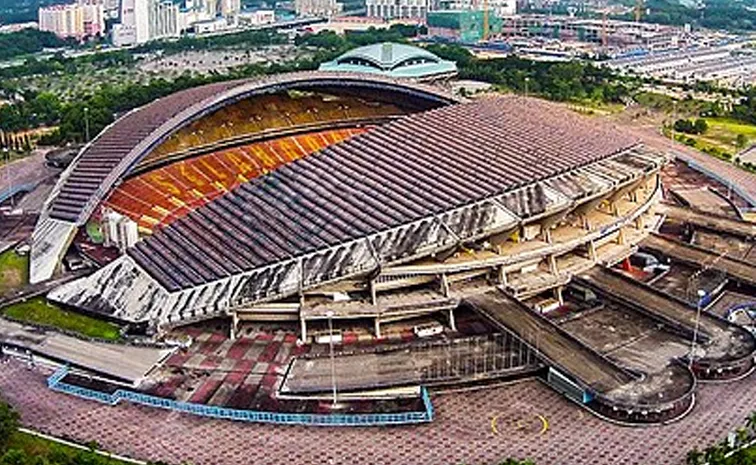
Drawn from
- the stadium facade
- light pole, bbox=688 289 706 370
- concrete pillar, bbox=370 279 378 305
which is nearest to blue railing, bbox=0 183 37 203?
the stadium facade

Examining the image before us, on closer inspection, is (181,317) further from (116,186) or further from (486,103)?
(486,103)

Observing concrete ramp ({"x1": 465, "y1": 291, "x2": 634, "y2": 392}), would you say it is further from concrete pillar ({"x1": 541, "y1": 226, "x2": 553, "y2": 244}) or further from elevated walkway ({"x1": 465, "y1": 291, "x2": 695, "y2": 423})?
concrete pillar ({"x1": 541, "y1": 226, "x2": 553, "y2": 244})

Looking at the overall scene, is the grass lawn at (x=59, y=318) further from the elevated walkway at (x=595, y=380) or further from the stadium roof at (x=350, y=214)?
the elevated walkway at (x=595, y=380)

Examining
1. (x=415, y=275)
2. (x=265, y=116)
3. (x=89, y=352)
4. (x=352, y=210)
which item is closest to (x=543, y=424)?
(x=415, y=275)

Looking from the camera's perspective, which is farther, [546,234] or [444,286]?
[546,234]

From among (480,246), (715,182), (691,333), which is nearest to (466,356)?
(480,246)

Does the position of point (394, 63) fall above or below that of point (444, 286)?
above

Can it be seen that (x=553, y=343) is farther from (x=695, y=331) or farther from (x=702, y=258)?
(x=702, y=258)
